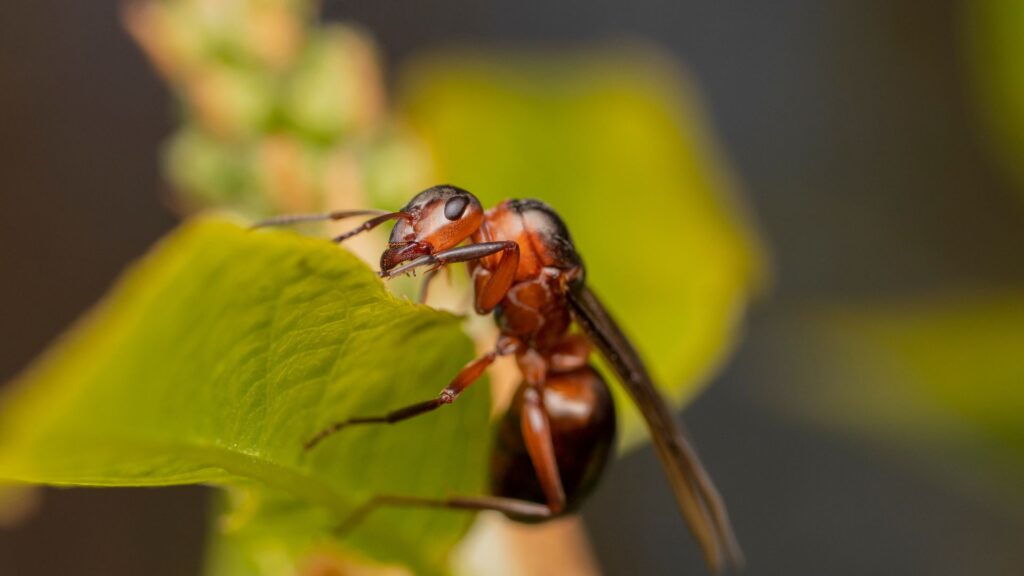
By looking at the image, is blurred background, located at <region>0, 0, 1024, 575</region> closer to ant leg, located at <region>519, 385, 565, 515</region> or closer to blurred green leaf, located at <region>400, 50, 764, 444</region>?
blurred green leaf, located at <region>400, 50, 764, 444</region>

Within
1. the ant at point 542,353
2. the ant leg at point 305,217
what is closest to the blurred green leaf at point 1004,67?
the ant at point 542,353

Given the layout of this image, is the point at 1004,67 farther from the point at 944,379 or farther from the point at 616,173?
the point at 616,173

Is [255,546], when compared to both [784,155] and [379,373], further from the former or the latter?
[784,155]

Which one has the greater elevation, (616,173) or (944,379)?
(616,173)

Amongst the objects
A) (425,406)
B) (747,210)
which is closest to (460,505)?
(425,406)

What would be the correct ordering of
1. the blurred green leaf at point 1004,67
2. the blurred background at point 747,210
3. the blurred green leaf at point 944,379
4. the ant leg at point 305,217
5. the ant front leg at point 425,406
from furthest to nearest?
the blurred background at point 747,210 < the blurred green leaf at point 1004,67 < the blurred green leaf at point 944,379 < the ant leg at point 305,217 < the ant front leg at point 425,406

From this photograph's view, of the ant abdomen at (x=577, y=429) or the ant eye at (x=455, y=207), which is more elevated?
the ant eye at (x=455, y=207)

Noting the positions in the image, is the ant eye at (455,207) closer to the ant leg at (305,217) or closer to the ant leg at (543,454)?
the ant leg at (305,217)

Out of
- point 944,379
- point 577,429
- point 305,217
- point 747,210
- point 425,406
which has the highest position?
point 305,217
